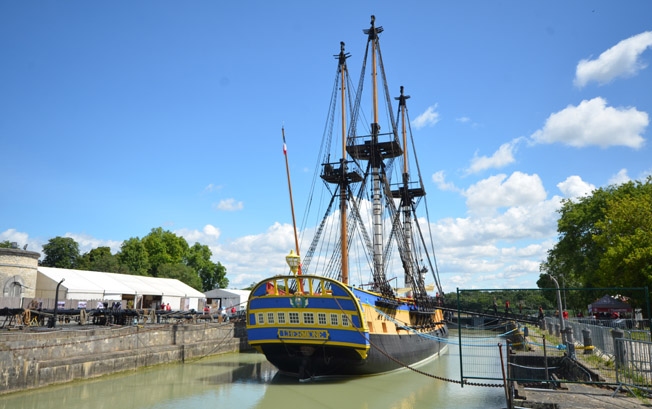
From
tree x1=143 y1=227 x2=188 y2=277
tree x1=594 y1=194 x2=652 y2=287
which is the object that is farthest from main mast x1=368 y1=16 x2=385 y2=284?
tree x1=143 y1=227 x2=188 y2=277

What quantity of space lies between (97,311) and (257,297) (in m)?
9.07

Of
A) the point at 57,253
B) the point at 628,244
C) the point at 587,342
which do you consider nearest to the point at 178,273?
the point at 57,253

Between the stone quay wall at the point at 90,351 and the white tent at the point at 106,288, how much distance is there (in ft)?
33.1

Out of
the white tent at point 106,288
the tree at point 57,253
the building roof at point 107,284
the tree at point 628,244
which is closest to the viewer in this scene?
the tree at point 628,244

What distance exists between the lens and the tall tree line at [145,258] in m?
62.2

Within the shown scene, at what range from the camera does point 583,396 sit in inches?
377

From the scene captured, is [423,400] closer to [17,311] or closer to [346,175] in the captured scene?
[346,175]

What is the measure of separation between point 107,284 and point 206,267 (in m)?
42.7

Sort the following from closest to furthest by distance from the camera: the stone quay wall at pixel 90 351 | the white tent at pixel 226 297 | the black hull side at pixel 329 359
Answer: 1. the stone quay wall at pixel 90 351
2. the black hull side at pixel 329 359
3. the white tent at pixel 226 297

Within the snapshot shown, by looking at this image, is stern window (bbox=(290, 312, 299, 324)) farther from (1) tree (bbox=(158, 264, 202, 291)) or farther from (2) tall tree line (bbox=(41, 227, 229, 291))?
(1) tree (bbox=(158, 264, 202, 291))

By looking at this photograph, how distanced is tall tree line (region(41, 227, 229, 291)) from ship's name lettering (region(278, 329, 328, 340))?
152 ft

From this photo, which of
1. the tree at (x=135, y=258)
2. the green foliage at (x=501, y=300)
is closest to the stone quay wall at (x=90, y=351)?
the green foliage at (x=501, y=300)

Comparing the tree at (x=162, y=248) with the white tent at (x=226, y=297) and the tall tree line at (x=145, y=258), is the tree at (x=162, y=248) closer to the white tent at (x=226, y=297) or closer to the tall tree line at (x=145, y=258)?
the tall tree line at (x=145, y=258)

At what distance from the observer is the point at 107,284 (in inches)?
1342
